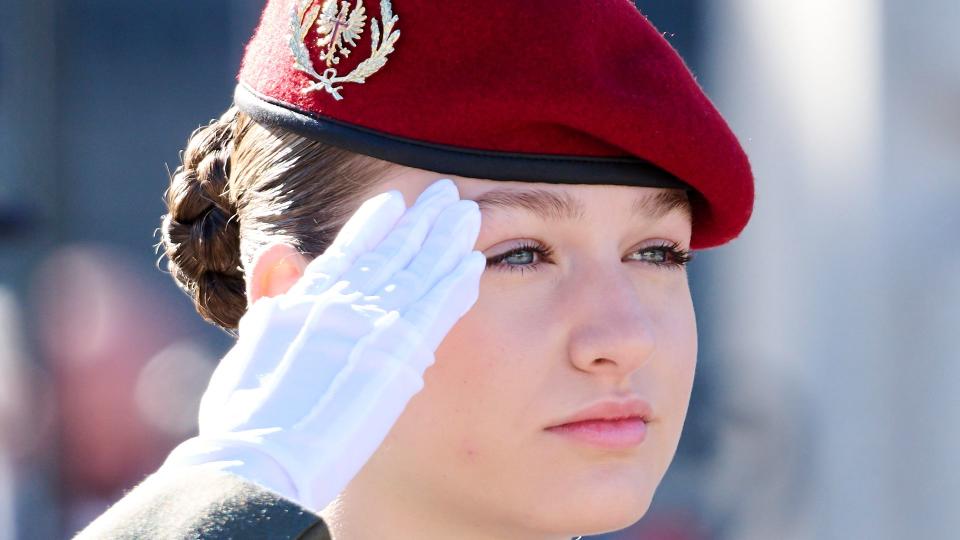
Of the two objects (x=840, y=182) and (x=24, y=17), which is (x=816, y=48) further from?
(x=24, y=17)

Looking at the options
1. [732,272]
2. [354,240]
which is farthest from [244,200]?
[732,272]

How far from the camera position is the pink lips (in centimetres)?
184

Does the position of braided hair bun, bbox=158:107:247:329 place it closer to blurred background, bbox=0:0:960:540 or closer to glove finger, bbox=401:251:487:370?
glove finger, bbox=401:251:487:370

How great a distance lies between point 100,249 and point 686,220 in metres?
2.85

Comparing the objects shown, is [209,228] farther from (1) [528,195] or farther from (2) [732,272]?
(2) [732,272]

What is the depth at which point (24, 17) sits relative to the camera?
4.61 metres

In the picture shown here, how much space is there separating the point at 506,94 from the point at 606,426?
417 millimetres

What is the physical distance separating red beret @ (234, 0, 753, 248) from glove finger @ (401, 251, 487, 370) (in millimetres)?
147

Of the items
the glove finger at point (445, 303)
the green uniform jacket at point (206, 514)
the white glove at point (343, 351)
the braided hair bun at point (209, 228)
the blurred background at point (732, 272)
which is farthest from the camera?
the blurred background at point (732, 272)

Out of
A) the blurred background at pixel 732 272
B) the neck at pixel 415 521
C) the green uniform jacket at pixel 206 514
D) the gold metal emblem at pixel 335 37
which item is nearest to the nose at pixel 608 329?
the neck at pixel 415 521

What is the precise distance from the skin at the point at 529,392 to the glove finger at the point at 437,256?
46 millimetres

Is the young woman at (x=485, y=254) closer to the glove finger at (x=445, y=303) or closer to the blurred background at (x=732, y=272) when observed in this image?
the glove finger at (x=445, y=303)

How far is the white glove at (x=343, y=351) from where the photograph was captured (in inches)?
62.2

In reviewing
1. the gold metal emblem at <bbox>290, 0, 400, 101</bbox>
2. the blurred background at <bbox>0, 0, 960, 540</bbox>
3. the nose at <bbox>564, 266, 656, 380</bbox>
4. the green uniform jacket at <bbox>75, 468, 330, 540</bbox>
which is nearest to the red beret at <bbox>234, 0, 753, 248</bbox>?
the gold metal emblem at <bbox>290, 0, 400, 101</bbox>
